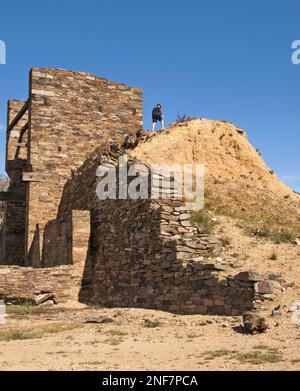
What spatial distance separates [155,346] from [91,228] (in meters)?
9.18

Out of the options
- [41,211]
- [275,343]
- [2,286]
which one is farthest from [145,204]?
[41,211]

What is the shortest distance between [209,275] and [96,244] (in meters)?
6.44

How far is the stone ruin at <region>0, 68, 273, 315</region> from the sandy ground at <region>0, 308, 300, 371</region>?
0.94m

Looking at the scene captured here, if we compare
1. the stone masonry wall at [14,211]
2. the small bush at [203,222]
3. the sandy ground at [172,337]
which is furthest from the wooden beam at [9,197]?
the small bush at [203,222]

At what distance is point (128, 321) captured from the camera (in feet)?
35.1

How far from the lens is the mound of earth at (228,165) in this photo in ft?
54.3

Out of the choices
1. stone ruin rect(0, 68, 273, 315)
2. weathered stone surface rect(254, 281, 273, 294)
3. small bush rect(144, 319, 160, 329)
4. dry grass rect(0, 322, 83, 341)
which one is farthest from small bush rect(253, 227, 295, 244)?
dry grass rect(0, 322, 83, 341)

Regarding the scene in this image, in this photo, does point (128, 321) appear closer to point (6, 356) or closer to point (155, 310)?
point (155, 310)

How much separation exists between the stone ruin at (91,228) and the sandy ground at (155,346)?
941 mm

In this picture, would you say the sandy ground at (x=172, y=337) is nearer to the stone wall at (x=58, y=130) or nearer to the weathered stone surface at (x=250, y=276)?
the weathered stone surface at (x=250, y=276)

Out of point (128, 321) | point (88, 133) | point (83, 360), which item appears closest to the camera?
point (83, 360)

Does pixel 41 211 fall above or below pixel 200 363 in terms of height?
above

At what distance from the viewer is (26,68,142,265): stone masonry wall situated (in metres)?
20.6

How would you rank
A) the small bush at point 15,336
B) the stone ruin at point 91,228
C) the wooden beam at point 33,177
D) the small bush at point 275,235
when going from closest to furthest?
the small bush at point 15,336 < the stone ruin at point 91,228 < the small bush at point 275,235 < the wooden beam at point 33,177
